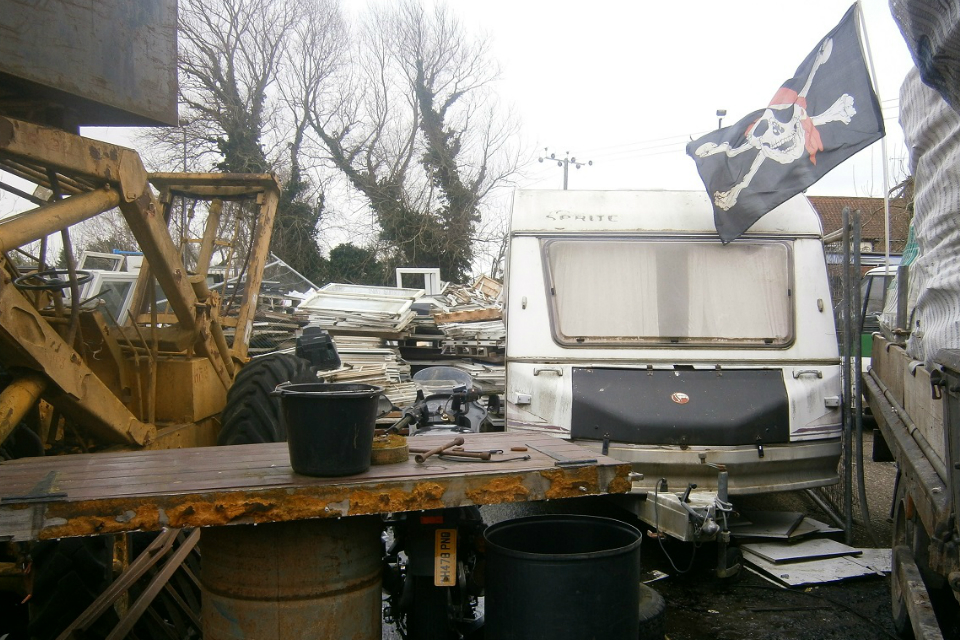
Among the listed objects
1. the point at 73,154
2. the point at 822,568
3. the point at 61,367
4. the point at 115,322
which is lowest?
the point at 822,568

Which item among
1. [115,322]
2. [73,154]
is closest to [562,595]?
[73,154]

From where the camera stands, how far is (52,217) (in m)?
3.43

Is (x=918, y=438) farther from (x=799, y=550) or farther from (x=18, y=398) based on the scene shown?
(x=18, y=398)

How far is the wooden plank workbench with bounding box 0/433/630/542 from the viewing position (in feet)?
8.07

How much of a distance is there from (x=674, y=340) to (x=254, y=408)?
3.01 meters

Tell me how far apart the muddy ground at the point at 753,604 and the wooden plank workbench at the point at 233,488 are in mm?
1742

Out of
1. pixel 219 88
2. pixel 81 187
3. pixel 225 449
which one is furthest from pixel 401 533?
pixel 219 88

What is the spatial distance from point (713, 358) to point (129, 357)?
12.9 feet

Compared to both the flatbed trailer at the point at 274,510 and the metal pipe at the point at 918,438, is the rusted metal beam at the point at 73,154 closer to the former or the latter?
the flatbed trailer at the point at 274,510

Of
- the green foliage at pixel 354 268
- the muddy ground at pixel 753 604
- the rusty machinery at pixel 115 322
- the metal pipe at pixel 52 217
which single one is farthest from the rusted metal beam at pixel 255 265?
the green foliage at pixel 354 268

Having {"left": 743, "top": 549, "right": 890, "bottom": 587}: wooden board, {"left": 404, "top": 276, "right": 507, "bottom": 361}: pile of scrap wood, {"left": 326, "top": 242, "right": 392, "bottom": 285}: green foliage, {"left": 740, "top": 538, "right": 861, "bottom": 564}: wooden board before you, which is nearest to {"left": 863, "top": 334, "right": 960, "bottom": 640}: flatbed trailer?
{"left": 743, "top": 549, "right": 890, "bottom": 587}: wooden board

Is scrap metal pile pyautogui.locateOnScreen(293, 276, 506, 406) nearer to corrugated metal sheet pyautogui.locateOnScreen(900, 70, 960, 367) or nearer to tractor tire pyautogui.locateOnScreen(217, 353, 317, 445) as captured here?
tractor tire pyautogui.locateOnScreen(217, 353, 317, 445)

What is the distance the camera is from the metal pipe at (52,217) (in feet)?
10.5

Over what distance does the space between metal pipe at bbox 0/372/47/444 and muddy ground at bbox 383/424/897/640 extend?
84.4 inches
